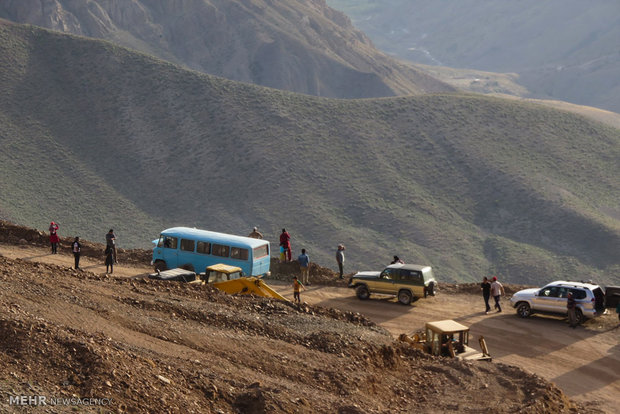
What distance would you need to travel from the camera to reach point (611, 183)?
234ft

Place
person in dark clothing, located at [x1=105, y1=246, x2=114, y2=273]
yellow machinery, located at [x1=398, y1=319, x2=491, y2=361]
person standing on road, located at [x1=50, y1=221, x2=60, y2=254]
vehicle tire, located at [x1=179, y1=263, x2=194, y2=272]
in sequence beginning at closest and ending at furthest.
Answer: yellow machinery, located at [x1=398, y1=319, x2=491, y2=361]
vehicle tire, located at [x1=179, y1=263, x2=194, y2=272]
person in dark clothing, located at [x1=105, y1=246, x2=114, y2=273]
person standing on road, located at [x1=50, y1=221, x2=60, y2=254]

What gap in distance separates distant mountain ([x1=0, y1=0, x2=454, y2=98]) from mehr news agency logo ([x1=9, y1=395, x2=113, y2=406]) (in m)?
101

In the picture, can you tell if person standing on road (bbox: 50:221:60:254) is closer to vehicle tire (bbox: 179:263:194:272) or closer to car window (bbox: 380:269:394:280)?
vehicle tire (bbox: 179:263:194:272)

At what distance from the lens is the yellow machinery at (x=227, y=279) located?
2636 centimetres

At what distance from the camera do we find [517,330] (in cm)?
2786

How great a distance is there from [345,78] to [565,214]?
207 feet

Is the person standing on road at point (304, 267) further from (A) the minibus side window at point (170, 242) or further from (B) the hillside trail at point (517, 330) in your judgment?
(A) the minibus side window at point (170, 242)

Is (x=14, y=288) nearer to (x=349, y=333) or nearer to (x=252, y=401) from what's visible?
(x=252, y=401)

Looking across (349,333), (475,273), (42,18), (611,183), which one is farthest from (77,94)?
(349,333)

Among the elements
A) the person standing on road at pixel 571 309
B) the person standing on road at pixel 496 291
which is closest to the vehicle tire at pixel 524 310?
the person standing on road at pixel 496 291

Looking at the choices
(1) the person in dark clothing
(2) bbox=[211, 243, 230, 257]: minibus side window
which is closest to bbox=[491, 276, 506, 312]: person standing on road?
(2) bbox=[211, 243, 230, 257]: minibus side window

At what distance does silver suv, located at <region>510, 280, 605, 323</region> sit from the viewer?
27.9 meters

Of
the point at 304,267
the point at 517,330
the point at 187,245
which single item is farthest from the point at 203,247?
the point at 517,330

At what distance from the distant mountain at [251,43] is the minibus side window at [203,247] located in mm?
84818
